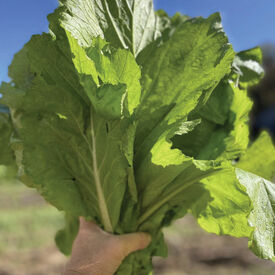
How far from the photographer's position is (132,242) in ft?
3.67

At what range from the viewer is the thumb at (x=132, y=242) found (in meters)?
1.12

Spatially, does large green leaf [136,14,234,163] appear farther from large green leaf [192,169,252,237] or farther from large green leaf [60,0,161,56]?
large green leaf [192,169,252,237]

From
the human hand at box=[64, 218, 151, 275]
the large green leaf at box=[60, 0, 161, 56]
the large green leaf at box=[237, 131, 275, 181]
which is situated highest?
the large green leaf at box=[60, 0, 161, 56]

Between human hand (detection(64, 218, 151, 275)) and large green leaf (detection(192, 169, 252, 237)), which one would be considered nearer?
large green leaf (detection(192, 169, 252, 237))

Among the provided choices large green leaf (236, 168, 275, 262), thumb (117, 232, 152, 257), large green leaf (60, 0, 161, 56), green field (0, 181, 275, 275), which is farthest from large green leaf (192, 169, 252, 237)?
green field (0, 181, 275, 275)

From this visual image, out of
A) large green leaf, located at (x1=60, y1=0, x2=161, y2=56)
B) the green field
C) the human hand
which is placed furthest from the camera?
the green field

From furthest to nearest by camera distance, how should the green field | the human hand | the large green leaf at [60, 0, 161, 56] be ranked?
1. the green field
2. the human hand
3. the large green leaf at [60, 0, 161, 56]

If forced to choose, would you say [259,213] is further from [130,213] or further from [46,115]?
[46,115]

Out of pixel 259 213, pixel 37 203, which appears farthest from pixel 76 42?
pixel 37 203

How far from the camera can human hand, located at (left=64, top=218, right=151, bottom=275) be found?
1.11m

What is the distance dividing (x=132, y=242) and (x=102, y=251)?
106 millimetres

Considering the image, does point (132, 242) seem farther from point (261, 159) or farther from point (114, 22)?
point (114, 22)

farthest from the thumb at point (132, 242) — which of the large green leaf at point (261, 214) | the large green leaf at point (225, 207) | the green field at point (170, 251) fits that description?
the green field at point (170, 251)

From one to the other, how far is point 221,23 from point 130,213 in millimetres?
687
